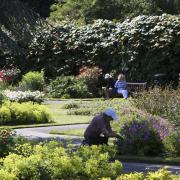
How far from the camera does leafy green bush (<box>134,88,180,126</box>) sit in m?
15.8

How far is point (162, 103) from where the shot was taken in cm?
1759

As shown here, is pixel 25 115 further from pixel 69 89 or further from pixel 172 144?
pixel 69 89

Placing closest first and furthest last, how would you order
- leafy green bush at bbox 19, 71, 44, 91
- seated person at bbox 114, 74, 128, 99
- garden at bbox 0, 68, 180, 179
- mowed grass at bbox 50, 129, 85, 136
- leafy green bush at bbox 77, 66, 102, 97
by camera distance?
garden at bbox 0, 68, 180, 179, mowed grass at bbox 50, 129, 85, 136, seated person at bbox 114, 74, 128, 99, leafy green bush at bbox 19, 71, 44, 91, leafy green bush at bbox 77, 66, 102, 97

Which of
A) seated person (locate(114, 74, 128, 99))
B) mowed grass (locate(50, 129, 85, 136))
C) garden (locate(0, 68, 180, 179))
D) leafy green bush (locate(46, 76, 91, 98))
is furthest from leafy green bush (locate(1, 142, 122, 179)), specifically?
leafy green bush (locate(46, 76, 91, 98))

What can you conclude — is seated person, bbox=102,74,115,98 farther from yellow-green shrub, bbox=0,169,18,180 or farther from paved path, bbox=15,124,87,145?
yellow-green shrub, bbox=0,169,18,180

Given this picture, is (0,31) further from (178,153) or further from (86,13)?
(86,13)

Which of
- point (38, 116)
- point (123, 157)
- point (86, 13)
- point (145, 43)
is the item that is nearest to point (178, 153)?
point (123, 157)

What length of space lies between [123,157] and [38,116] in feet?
24.7

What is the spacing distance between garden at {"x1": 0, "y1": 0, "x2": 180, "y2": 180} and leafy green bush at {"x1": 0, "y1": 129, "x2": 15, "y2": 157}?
2 cm

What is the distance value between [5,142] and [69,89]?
63.1 ft

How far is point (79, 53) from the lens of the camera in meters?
33.1

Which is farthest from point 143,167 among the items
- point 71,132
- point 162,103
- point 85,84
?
point 85,84

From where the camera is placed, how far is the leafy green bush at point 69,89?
98.7ft

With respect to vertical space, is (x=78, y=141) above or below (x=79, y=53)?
below
